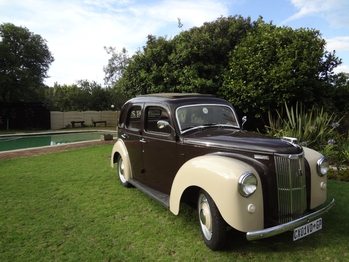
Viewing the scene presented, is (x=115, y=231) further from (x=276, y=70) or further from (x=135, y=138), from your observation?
(x=276, y=70)

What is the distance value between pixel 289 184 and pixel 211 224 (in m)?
0.89

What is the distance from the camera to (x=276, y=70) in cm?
838

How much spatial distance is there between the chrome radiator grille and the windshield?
1.26 m

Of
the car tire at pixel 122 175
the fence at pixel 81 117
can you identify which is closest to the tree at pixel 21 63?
the fence at pixel 81 117

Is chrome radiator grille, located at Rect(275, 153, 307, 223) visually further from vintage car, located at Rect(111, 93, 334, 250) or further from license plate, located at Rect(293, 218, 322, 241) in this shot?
license plate, located at Rect(293, 218, 322, 241)

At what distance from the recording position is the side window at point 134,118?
14.3 ft

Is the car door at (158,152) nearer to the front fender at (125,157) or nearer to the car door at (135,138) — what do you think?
the car door at (135,138)

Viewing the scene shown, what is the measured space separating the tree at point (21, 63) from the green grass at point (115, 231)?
1830 cm

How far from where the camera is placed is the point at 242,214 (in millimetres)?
2352

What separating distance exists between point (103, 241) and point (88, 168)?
12.3 ft

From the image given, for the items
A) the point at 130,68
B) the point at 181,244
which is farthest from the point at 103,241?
the point at 130,68

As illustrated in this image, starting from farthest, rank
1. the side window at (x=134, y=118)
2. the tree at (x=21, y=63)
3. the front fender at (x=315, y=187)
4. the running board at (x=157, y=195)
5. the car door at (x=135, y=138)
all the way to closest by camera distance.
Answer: the tree at (x=21, y=63), the side window at (x=134, y=118), the car door at (x=135, y=138), the running board at (x=157, y=195), the front fender at (x=315, y=187)

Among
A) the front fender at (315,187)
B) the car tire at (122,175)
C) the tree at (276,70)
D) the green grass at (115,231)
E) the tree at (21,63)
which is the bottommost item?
the green grass at (115,231)

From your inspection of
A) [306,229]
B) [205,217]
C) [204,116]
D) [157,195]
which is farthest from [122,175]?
[306,229]
